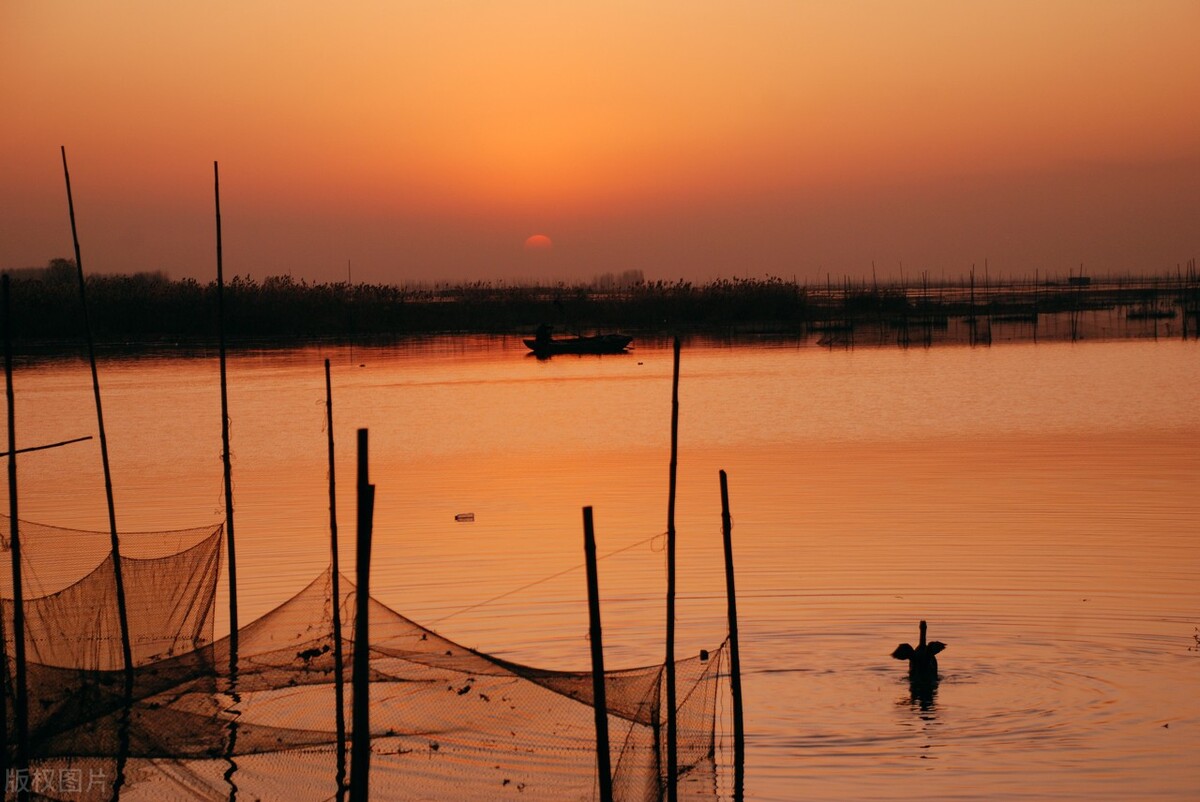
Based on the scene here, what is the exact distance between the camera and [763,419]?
87.7ft

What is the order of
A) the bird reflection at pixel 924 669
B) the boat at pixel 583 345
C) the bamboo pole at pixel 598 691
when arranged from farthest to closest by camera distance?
the boat at pixel 583 345 < the bird reflection at pixel 924 669 < the bamboo pole at pixel 598 691

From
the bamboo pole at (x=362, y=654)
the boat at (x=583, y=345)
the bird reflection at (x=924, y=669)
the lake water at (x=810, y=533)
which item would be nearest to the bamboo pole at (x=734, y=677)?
the lake water at (x=810, y=533)

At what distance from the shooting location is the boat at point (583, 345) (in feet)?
159

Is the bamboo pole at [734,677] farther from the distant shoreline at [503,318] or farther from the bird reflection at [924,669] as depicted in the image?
the distant shoreline at [503,318]

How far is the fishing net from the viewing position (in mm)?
7512

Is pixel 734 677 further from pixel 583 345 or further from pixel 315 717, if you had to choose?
pixel 583 345

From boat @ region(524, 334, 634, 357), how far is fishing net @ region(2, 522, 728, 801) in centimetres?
3915

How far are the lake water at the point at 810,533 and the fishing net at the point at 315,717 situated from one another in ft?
4.17

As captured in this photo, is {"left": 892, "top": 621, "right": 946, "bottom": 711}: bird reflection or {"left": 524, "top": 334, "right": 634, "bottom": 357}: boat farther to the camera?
{"left": 524, "top": 334, "right": 634, "bottom": 357}: boat

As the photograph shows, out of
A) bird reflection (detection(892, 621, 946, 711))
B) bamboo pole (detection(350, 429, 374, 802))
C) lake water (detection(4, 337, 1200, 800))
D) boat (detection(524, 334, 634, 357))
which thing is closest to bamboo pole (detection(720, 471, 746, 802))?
lake water (detection(4, 337, 1200, 800))

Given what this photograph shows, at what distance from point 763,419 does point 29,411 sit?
14985 mm

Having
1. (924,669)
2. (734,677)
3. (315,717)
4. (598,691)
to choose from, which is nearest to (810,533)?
(924,669)

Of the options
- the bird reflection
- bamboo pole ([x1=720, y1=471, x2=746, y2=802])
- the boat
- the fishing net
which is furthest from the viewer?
the boat

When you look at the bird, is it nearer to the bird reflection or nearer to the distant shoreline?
the bird reflection
